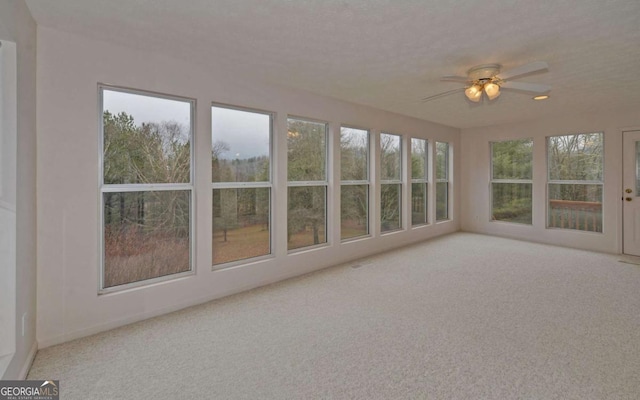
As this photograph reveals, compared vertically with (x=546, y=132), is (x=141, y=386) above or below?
below

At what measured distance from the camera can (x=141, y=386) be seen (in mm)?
1922

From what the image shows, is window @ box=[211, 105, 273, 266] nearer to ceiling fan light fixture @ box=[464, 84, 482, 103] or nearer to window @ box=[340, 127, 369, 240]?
window @ box=[340, 127, 369, 240]

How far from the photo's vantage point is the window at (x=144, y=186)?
277 centimetres

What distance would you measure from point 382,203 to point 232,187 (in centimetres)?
289

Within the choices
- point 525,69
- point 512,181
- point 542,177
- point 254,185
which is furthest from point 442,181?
point 254,185

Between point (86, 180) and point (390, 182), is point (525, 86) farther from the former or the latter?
point (86, 180)

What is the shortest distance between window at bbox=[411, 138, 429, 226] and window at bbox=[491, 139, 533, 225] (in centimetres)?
164

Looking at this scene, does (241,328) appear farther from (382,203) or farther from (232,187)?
(382,203)

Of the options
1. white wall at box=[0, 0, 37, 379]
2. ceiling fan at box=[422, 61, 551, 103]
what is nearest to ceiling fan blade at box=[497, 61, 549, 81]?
ceiling fan at box=[422, 61, 551, 103]

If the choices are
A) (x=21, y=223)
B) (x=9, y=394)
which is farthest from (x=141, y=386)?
(x=21, y=223)

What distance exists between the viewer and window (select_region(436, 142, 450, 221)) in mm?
6836

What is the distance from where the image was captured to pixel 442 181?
6.90 m

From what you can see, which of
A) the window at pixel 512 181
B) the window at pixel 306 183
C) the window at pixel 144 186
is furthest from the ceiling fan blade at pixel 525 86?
the window at pixel 512 181

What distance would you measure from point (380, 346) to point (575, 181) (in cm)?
563
